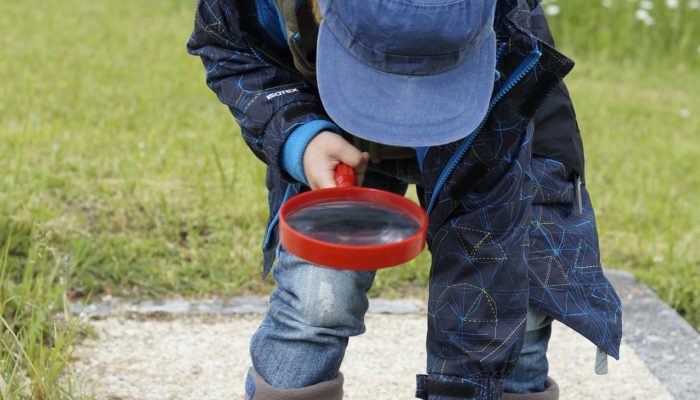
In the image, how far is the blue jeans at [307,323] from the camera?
6.37ft

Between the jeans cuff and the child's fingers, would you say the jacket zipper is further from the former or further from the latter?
the jeans cuff

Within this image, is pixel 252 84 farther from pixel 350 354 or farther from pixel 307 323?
pixel 350 354

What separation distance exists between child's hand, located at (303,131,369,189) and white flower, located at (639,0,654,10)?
490cm

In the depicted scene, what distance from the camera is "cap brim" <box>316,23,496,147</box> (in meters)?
1.63

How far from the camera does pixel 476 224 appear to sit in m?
1.86

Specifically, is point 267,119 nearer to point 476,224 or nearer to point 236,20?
point 236,20

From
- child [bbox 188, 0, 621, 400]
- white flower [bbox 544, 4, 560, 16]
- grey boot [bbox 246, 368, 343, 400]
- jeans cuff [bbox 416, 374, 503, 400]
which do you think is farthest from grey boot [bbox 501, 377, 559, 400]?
white flower [bbox 544, 4, 560, 16]

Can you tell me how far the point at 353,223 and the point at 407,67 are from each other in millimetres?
264

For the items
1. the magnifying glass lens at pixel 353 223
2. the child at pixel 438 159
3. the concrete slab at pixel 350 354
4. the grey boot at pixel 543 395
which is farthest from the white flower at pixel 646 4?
the magnifying glass lens at pixel 353 223

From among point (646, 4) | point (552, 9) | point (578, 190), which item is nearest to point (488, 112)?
point (578, 190)

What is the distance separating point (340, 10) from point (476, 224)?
46cm

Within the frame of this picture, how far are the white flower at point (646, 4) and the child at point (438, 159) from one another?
4.41 metres

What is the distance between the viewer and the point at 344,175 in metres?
1.79

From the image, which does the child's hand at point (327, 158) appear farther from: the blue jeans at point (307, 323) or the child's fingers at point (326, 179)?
the blue jeans at point (307, 323)
